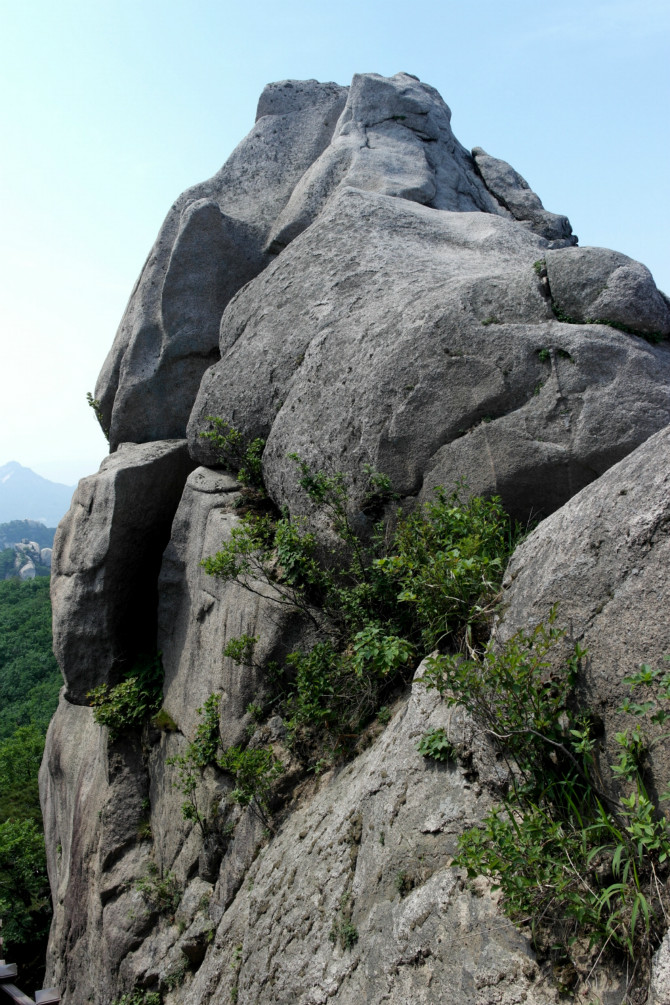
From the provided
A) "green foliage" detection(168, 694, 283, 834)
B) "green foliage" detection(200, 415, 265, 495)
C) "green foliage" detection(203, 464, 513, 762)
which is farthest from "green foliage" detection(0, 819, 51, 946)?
"green foliage" detection(203, 464, 513, 762)

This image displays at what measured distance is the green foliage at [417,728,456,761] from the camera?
432cm

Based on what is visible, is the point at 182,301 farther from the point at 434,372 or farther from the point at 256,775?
the point at 256,775

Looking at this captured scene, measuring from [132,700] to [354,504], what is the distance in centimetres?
436

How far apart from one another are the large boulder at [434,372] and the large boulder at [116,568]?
1.53 m

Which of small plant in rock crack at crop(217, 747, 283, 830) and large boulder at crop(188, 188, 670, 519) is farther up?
large boulder at crop(188, 188, 670, 519)

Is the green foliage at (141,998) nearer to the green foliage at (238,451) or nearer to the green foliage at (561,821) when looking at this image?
the green foliage at (561,821)

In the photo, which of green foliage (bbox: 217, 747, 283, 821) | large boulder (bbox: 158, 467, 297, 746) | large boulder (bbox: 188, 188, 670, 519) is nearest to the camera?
large boulder (bbox: 188, 188, 670, 519)

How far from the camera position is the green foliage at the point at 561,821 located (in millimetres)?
3025

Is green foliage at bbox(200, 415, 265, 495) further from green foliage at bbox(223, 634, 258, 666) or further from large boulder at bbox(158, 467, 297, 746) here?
green foliage at bbox(223, 634, 258, 666)

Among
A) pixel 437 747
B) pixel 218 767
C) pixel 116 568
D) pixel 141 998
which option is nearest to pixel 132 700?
pixel 116 568

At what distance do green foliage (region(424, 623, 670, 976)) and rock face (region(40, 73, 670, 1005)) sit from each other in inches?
8.2

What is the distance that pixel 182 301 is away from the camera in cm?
1099

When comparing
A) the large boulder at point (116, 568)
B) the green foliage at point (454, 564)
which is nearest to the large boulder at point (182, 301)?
the large boulder at point (116, 568)

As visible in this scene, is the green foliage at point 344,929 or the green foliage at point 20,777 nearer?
the green foliage at point 344,929
